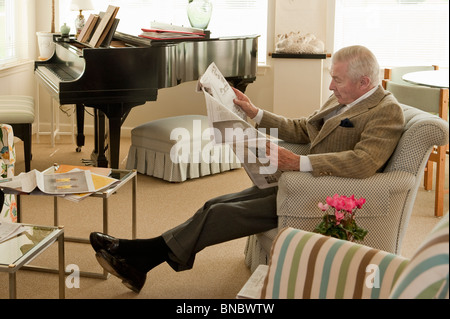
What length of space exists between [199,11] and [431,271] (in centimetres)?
395

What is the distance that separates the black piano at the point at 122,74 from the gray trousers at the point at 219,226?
1.76 m

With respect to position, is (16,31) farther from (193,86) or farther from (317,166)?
(317,166)

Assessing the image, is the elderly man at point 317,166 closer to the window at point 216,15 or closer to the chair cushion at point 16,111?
the chair cushion at point 16,111

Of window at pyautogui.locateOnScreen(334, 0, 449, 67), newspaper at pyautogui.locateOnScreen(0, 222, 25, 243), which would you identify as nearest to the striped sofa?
newspaper at pyautogui.locateOnScreen(0, 222, 25, 243)

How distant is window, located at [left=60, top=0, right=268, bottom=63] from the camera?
604 cm

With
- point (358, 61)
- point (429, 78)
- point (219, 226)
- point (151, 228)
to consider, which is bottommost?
point (151, 228)

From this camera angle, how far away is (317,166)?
2555 millimetres

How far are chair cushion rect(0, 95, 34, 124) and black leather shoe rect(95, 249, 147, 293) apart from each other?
215 centimetres

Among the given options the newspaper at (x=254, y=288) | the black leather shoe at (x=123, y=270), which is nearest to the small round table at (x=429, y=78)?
the black leather shoe at (x=123, y=270)

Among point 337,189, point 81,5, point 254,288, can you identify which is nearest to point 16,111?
point 81,5

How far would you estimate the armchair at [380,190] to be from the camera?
2506 millimetres

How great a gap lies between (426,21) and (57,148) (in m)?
3.30

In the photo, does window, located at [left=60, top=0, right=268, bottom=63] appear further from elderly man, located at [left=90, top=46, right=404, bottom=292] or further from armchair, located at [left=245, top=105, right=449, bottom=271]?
Result: armchair, located at [left=245, top=105, right=449, bottom=271]
